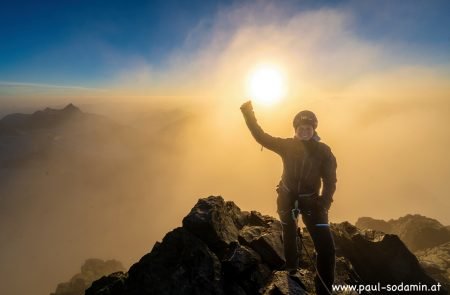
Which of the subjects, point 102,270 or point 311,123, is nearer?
point 311,123

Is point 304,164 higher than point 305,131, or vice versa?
point 305,131

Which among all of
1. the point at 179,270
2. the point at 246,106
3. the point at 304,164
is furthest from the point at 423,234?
the point at 179,270

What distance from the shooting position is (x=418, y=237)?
36500 millimetres

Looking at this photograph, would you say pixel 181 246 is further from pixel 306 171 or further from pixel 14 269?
pixel 14 269

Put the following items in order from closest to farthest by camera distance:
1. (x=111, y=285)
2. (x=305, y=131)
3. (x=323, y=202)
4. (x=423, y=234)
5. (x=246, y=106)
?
(x=323, y=202)
(x=305, y=131)
(x=246, y=106)
(x=111, y=285)
(x=423, y=234)

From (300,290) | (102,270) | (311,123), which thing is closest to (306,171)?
(311,123)

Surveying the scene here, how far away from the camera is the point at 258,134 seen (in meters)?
9.91

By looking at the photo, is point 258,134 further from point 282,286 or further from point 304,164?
point 282,286

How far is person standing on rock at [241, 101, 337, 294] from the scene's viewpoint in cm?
894

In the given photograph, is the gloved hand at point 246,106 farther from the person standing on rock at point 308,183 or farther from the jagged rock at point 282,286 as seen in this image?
the jagged rock at point 282,286

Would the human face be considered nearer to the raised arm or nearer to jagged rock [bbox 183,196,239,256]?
the raised arm

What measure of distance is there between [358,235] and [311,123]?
9.06m

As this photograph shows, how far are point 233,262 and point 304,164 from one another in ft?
14.1

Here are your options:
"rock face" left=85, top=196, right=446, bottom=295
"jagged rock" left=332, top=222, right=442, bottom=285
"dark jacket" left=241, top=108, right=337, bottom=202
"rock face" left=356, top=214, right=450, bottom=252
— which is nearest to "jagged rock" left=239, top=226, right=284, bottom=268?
"rock face" left=85, top=196, right=446, bottom=295
